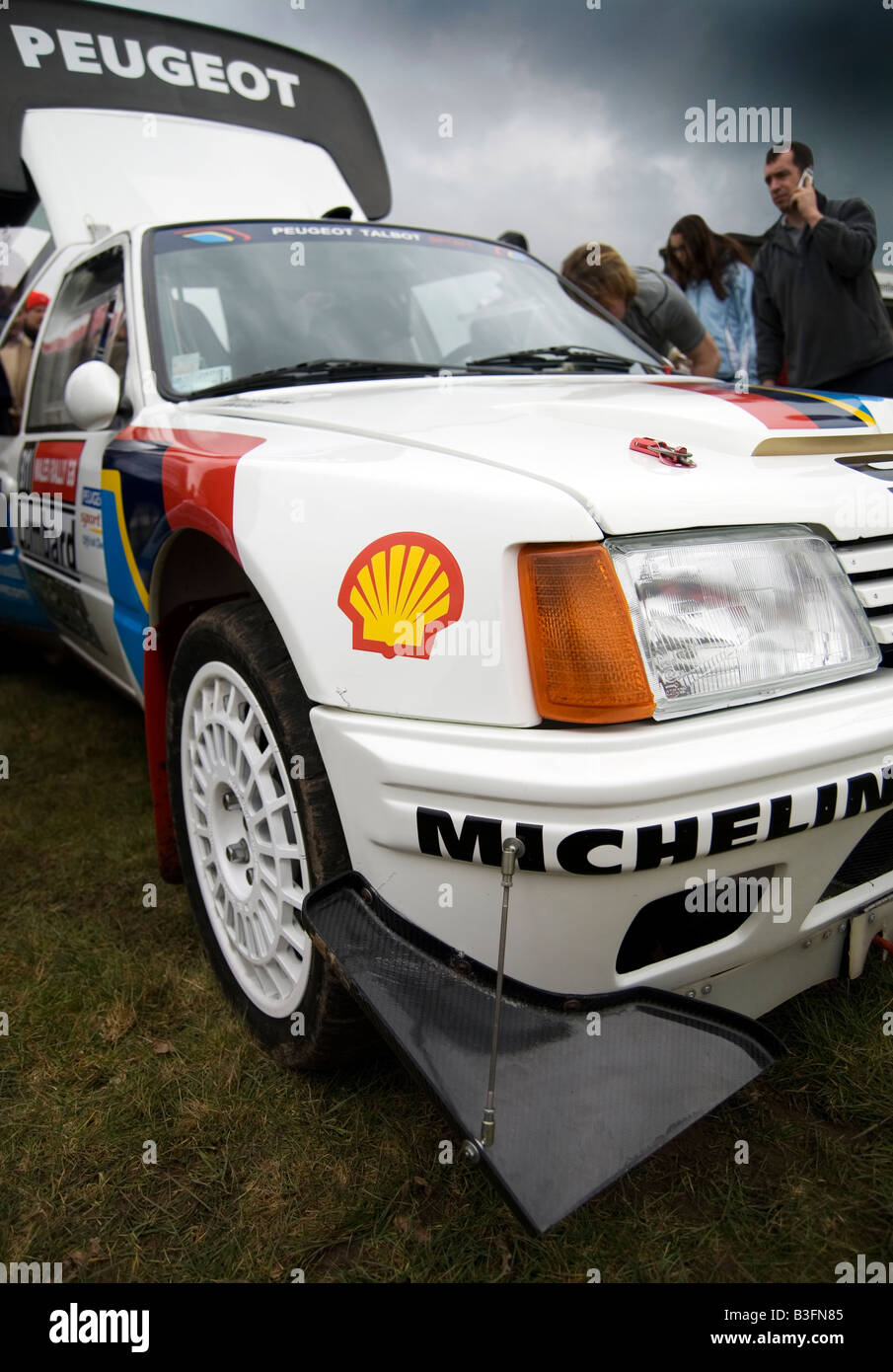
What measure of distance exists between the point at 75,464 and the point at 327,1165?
1.92 meters

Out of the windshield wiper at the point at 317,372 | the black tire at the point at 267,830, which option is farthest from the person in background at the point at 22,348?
the black tire at the point at 267,830

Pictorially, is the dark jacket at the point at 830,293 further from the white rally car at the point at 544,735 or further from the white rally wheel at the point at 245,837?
the white rally wheel at the point at 245,837

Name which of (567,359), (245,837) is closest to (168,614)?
(245,837)

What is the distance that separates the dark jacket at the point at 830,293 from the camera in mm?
3531

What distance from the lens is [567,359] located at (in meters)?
2.30

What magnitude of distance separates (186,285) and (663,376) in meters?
1.19

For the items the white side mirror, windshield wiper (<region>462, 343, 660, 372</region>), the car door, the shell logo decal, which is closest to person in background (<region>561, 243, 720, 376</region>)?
windshield wiper (<region>462, 343, 660, 372</region>)

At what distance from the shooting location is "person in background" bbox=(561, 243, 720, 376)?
11.8 ft

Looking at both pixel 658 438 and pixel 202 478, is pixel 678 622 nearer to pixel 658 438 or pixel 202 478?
pixel 658 438

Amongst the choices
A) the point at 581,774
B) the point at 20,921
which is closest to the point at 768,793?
the point at 581,774

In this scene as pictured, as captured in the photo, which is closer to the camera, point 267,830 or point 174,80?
point 267,830

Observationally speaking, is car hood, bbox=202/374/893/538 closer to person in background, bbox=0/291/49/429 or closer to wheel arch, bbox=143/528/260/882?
wheel arch, bbox=143/528/260/882

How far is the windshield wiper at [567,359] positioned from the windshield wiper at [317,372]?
140 mm
